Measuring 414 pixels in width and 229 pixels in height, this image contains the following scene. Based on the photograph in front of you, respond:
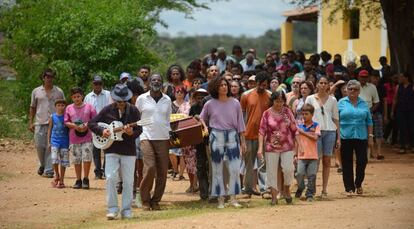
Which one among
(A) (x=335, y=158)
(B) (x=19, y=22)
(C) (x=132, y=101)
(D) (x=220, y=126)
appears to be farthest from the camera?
(B) (x=19, y=22)

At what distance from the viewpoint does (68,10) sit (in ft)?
70.2

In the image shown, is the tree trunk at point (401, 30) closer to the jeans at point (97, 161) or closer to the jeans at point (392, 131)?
the jeans at point (392, 131)

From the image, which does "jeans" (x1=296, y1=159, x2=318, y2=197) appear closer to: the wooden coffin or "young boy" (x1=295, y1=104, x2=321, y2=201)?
"young boy" (x1=295, y1=104, x2=321, y2=201)

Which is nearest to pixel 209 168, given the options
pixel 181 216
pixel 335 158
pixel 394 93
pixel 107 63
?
pixel 181 216

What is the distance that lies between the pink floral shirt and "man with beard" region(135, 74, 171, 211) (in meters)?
1.44

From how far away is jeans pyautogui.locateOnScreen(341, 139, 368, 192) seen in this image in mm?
14539

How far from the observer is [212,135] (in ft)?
43.7

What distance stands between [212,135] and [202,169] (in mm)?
1030

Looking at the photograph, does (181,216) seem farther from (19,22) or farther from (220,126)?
(19,22)

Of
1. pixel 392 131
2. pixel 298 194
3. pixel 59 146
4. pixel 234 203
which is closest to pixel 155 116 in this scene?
pixel 234 203

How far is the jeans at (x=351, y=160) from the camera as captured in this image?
1454 cm

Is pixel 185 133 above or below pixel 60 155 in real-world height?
above

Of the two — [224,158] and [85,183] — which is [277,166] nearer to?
[224,158]

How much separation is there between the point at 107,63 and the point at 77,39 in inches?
34.3
